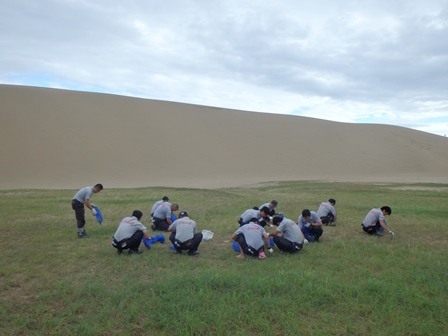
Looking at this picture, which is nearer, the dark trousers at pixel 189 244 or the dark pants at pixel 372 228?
the dark trousers at pixel 189 244

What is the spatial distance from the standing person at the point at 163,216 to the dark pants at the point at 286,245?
11.3 feet

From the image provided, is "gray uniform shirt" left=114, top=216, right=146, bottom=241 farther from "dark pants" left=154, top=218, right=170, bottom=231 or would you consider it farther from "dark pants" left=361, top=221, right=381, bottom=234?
"dark pants" left=361, top=221, right=381, bottom=234

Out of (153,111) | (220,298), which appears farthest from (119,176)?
(220,298)

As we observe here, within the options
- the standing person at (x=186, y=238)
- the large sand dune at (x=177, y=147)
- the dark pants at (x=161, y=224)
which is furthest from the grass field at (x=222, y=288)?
the large sand dune at (x=177, y=147)

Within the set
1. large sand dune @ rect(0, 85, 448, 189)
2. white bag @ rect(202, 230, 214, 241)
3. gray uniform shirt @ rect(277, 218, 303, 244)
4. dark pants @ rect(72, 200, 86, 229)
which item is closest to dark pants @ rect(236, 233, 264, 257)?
gray uniform shirt @ rect(277, 218, 303, 244)

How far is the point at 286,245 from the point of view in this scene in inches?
299

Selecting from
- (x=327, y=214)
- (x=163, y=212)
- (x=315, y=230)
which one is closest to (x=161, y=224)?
(x=163, y=212)

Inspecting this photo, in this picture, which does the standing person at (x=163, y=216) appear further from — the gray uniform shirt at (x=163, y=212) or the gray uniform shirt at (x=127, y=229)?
the gray uniform shirt at (x=127, y=229)

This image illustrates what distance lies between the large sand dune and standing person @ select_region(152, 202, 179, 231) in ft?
68.8

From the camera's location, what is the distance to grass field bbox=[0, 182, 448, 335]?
177 inches

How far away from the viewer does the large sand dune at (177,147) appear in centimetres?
3656

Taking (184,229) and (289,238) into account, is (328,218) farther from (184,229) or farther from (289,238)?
Answer: (184,229)

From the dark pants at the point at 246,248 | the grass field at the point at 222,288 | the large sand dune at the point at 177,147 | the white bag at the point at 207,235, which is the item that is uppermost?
the large sand dune at the point at 177,147

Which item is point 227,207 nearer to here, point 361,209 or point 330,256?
point 361,209
